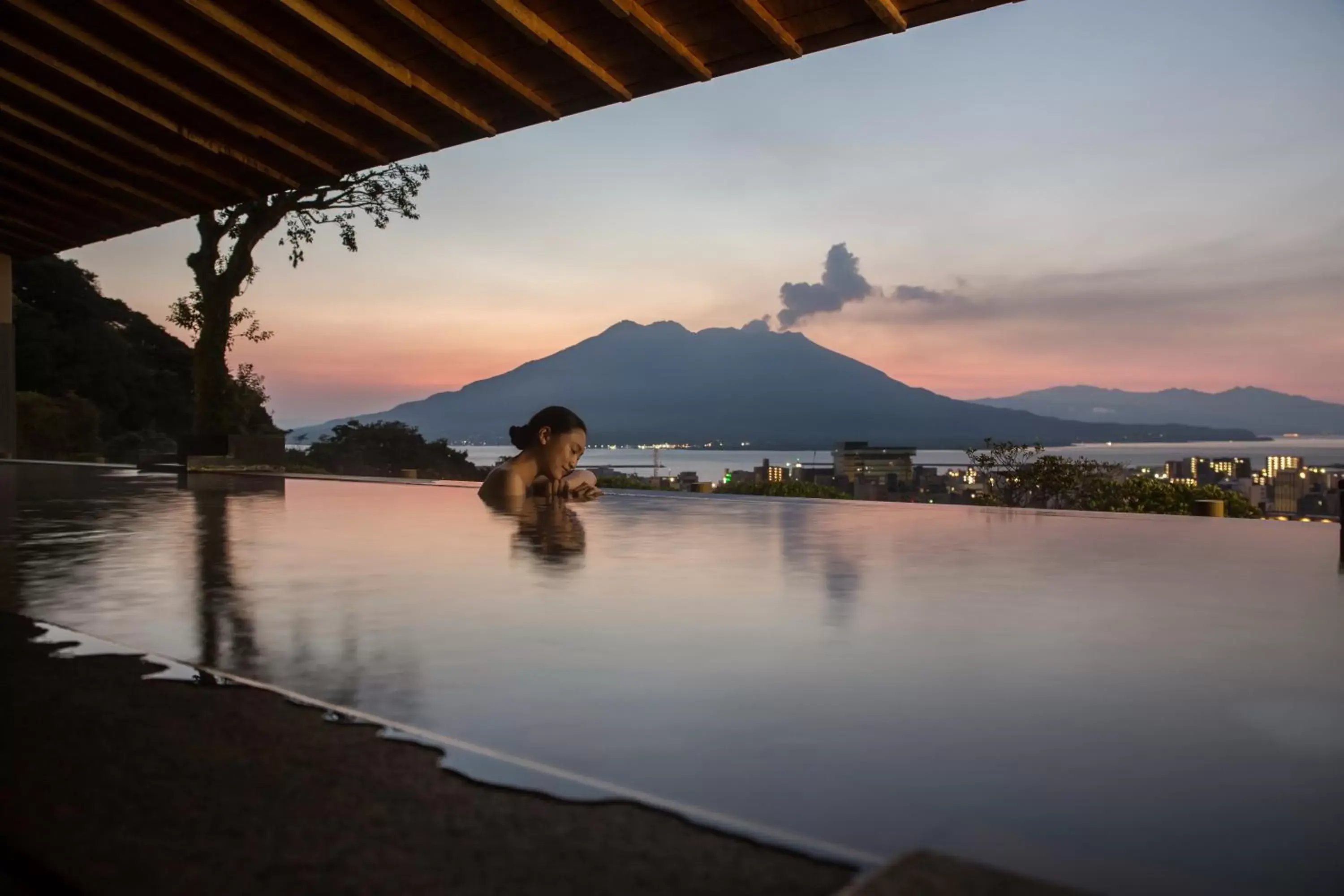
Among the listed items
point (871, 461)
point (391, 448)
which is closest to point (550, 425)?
point (871, 461)

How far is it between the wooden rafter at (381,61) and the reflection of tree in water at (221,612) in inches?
120

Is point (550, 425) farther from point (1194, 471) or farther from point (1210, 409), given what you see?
point (1210, 409)

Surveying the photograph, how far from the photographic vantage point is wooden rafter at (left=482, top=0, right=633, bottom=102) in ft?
16.6

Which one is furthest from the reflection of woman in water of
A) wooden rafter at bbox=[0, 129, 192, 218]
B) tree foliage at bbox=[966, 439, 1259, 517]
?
tree foliage at bbox=[966, 439, 1259, 517]

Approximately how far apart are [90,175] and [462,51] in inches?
199

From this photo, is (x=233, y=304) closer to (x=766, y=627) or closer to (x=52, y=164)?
(x=52, y=164)

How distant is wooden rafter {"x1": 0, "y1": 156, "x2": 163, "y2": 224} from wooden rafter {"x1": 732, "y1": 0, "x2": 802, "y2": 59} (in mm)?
7531

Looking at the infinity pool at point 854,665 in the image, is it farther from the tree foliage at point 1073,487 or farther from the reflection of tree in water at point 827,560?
the tree foliage at point 1073,487

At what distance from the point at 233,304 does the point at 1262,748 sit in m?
15.1

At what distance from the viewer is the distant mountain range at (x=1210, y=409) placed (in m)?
45.9

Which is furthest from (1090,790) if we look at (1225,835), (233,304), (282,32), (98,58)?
(233,304)

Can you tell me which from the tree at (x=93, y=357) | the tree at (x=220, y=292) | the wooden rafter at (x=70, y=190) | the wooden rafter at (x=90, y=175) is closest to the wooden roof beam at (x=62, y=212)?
the wooden rafter at (x=70, y=190)

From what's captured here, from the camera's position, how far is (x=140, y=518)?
670cm

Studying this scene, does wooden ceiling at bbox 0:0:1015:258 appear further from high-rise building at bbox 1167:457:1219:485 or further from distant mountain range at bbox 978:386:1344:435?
distant mountain range at bbox 978:386:1344:435
